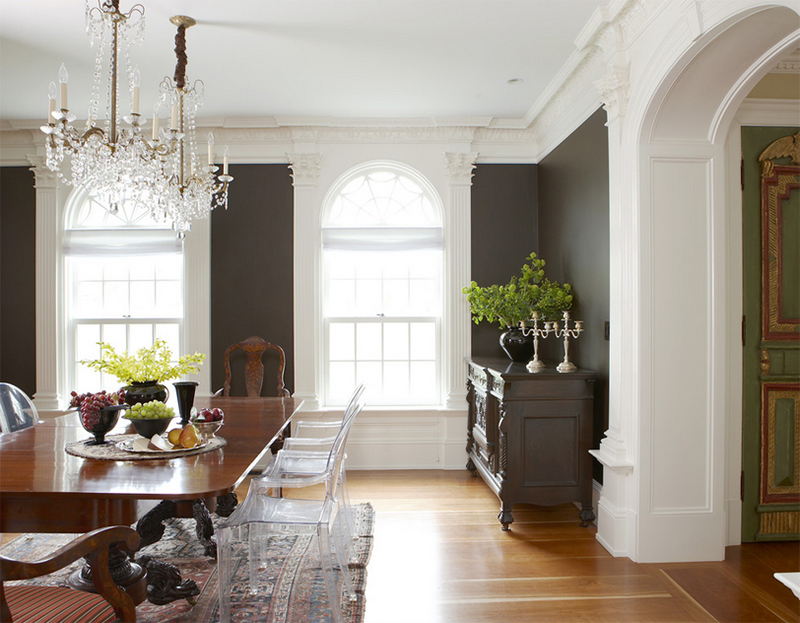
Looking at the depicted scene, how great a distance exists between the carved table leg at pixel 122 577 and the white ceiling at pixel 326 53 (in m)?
2.78

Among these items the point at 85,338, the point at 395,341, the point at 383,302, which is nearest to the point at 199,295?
the point at 85,338

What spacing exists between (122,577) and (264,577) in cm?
69

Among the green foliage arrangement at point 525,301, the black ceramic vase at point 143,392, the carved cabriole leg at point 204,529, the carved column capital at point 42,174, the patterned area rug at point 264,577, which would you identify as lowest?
the patterned area rug at point 264,577

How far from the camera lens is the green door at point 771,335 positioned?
3.45m

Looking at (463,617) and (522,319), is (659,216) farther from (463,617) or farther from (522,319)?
(463,617)

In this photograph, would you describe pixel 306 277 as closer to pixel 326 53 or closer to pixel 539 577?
pixel 326 53

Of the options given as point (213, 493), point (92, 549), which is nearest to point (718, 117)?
point (213, 493)

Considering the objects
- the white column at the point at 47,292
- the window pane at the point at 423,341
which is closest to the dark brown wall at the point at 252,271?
the window pane at the point at 423,341

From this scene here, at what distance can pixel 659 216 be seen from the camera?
3.20 m

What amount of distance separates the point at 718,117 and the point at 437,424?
3265 mm

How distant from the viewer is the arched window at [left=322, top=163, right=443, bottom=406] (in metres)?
5.38

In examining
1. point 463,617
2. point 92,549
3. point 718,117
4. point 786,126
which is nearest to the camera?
point 92,549

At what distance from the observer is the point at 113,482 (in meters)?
2.07

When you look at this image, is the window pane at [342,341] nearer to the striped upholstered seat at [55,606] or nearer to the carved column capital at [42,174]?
the carved column capital at [42,174]
